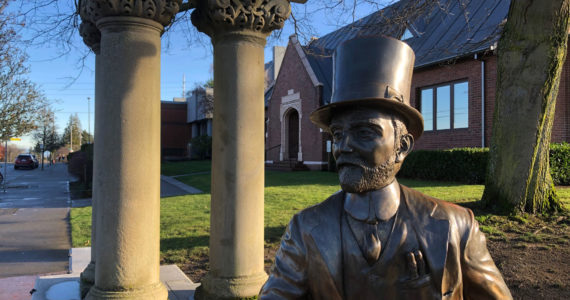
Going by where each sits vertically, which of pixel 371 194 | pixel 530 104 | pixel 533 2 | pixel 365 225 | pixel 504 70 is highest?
pixel 533 2

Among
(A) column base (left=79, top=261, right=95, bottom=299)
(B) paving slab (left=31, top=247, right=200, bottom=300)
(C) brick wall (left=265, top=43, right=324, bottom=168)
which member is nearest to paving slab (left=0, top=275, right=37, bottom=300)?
(B) paving slab (left=31, top=247, right=200, bottom=300)

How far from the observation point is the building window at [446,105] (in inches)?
703

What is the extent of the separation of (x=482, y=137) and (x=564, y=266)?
1216 cm

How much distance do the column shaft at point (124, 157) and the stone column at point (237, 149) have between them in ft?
2.37

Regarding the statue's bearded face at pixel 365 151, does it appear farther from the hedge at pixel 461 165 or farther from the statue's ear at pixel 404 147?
the hedge at pixel 461 165

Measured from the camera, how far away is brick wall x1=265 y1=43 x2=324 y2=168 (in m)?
23.7

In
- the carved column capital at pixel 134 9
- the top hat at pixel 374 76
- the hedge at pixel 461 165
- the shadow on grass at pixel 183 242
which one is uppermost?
the carved column capital at pixel 134 9

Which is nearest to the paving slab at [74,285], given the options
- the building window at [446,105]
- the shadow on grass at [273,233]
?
the shadow on grass at [273,233]

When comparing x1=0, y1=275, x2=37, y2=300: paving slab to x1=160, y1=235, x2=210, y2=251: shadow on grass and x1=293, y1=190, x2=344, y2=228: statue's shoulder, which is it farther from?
x1=293, y1=190, x2=344, y2=228: statue's shoulder

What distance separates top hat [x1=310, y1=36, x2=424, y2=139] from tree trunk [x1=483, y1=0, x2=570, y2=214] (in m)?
6.33

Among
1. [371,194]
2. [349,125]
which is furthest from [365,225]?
[349,125]

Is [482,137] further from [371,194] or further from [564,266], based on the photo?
[371,194]

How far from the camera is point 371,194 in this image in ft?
5.51

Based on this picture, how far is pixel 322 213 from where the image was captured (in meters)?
1.74
